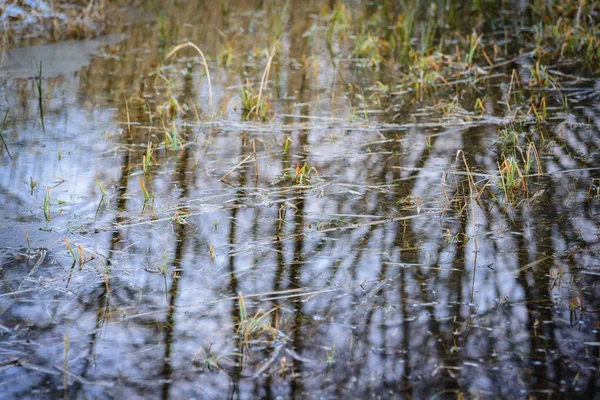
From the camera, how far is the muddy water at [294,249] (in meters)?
2.20

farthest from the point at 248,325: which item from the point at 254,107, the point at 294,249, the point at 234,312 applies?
the point at 254,107

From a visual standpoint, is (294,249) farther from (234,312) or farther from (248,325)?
(248,325)

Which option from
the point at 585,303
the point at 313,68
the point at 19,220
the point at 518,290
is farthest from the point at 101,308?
the point at 313,68

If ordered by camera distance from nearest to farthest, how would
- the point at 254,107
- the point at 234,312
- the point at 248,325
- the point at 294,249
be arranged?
1. the point at 248,325
2. the point at 234,312
3. the point at 294,249
4. the point at 254,107

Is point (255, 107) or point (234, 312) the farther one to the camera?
point (255, 107)

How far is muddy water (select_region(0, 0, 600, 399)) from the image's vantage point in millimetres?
2201

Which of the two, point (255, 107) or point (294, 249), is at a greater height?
point (255, 107)

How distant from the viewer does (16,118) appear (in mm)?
4863

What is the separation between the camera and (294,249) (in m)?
2.99

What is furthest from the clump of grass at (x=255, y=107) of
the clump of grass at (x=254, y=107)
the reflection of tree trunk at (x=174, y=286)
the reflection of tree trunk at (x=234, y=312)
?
the reflection of tree trunk at (x=234, y=312)

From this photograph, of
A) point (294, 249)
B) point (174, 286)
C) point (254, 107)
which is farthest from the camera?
point (254, 107)

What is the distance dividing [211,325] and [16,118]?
3039 millimetres

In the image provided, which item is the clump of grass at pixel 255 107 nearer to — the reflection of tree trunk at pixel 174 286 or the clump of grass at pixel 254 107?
the clump of grass at pixel 254 107

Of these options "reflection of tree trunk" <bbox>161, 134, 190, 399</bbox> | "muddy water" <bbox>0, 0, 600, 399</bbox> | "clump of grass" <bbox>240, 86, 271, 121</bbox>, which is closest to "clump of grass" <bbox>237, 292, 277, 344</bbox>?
"muddy water" <bbox>0, 0, 600, 399</bbox>
